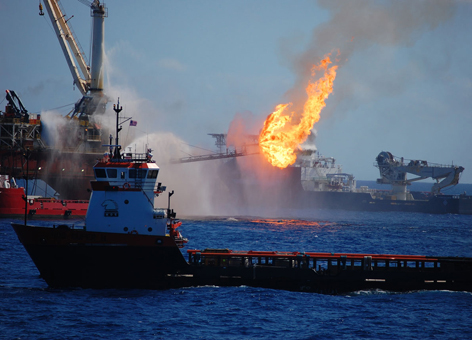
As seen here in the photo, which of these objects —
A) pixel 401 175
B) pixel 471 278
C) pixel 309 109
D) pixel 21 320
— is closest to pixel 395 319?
pixel 471 278

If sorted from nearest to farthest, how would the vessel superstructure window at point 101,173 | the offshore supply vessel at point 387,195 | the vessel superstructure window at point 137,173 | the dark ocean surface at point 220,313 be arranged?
the dark ocean surface at point 220,313 < the vessel superstructure window at point 101,173 < the vessel superstructure window at point 137,173 < the offshore supply vessel at point 387,195

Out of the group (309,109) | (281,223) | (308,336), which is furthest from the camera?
(281,223)

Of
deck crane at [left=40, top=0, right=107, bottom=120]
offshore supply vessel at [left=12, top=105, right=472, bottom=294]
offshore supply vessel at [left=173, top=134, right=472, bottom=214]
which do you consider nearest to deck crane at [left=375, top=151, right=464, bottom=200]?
offshore supply vessel at [left=173, top=134, right=472, bottom=214]

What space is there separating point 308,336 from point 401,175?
129 metres

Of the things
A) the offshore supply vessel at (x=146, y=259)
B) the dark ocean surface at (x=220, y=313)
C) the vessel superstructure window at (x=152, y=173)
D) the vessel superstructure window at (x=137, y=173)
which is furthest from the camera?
the vessel superstructure window at (x=152, y=173)

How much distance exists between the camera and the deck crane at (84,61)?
99250 millimetres

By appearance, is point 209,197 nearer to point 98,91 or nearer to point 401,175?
point 98,91

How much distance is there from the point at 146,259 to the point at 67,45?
7938cm

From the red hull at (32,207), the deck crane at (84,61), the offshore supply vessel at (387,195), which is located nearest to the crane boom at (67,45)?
the deck crane at (84,61)

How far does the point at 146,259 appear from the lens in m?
34.0

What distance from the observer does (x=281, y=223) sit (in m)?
89.2

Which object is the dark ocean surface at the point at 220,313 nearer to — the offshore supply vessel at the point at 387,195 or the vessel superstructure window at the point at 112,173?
the vessel superstructure window at the point at 112,173

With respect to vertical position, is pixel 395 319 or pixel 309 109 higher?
pixel 309 109

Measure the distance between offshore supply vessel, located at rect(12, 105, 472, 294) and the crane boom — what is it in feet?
239
